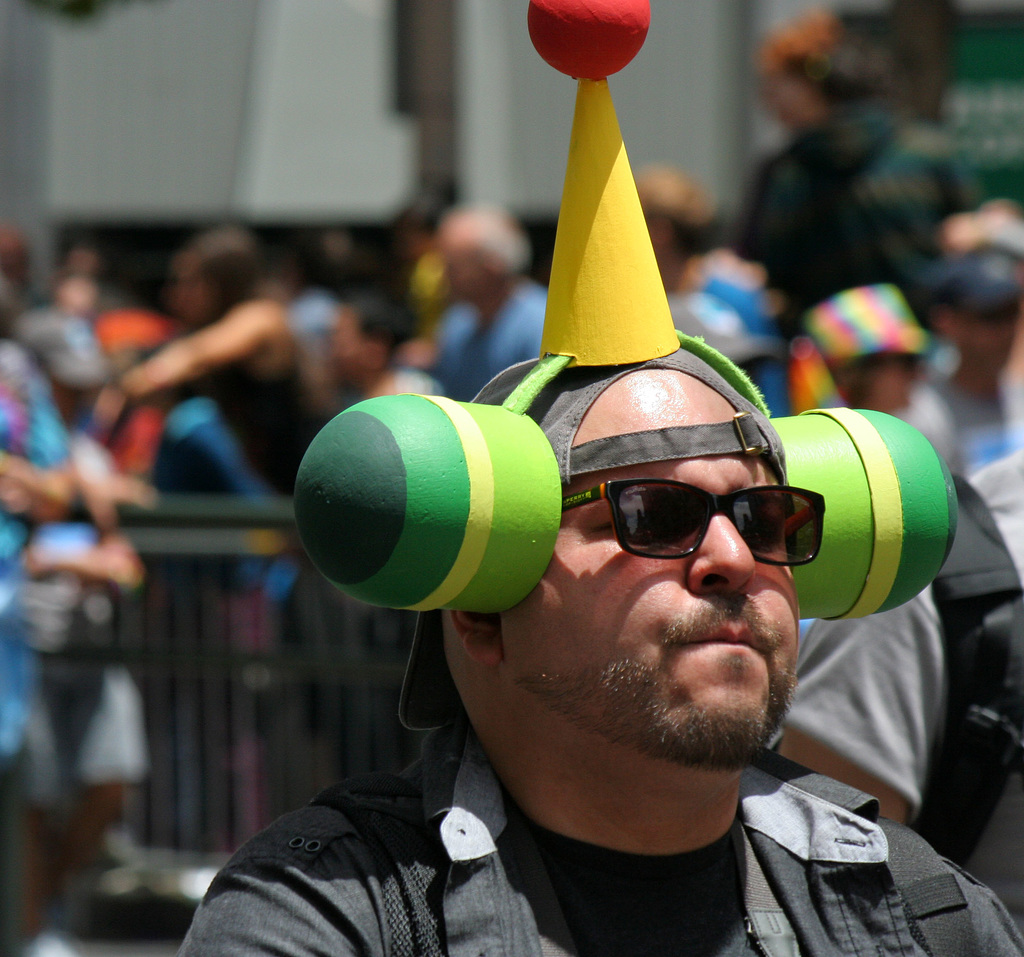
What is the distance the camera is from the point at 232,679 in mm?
5391

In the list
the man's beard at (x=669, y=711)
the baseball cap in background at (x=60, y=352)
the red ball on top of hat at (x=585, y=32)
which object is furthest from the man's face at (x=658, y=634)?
the baseball cap in background at (x=60, y=352)

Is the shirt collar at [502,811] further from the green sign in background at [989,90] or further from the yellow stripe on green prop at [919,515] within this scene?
the green sign in background at [989,90]

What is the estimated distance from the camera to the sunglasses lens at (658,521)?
1931 mm

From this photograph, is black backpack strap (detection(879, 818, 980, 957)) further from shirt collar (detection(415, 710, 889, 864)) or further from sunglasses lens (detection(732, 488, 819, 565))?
sunglasses lens (detection(732, 488, 819, 565))

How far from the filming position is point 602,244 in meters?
2.09

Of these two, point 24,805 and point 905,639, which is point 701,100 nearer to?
point 24,805

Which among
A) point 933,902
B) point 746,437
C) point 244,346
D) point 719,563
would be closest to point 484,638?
point 719,563

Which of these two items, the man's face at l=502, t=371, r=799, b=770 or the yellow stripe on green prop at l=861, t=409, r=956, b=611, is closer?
the man's face at l=502, t=371, r=799, b=770

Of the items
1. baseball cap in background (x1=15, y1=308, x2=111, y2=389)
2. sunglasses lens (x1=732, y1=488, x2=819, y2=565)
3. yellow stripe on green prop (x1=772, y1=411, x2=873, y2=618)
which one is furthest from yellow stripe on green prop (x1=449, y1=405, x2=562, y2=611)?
baseball cap in background (x1=15, y1=308, x2=111, y2=389)

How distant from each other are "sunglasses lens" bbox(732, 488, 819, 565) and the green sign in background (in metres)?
9.64

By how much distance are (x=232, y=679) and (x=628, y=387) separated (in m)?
3.64

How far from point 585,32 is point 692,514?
65cm

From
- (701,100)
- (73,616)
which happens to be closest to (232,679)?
(73,616)

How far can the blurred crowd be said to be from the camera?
4883 mm
